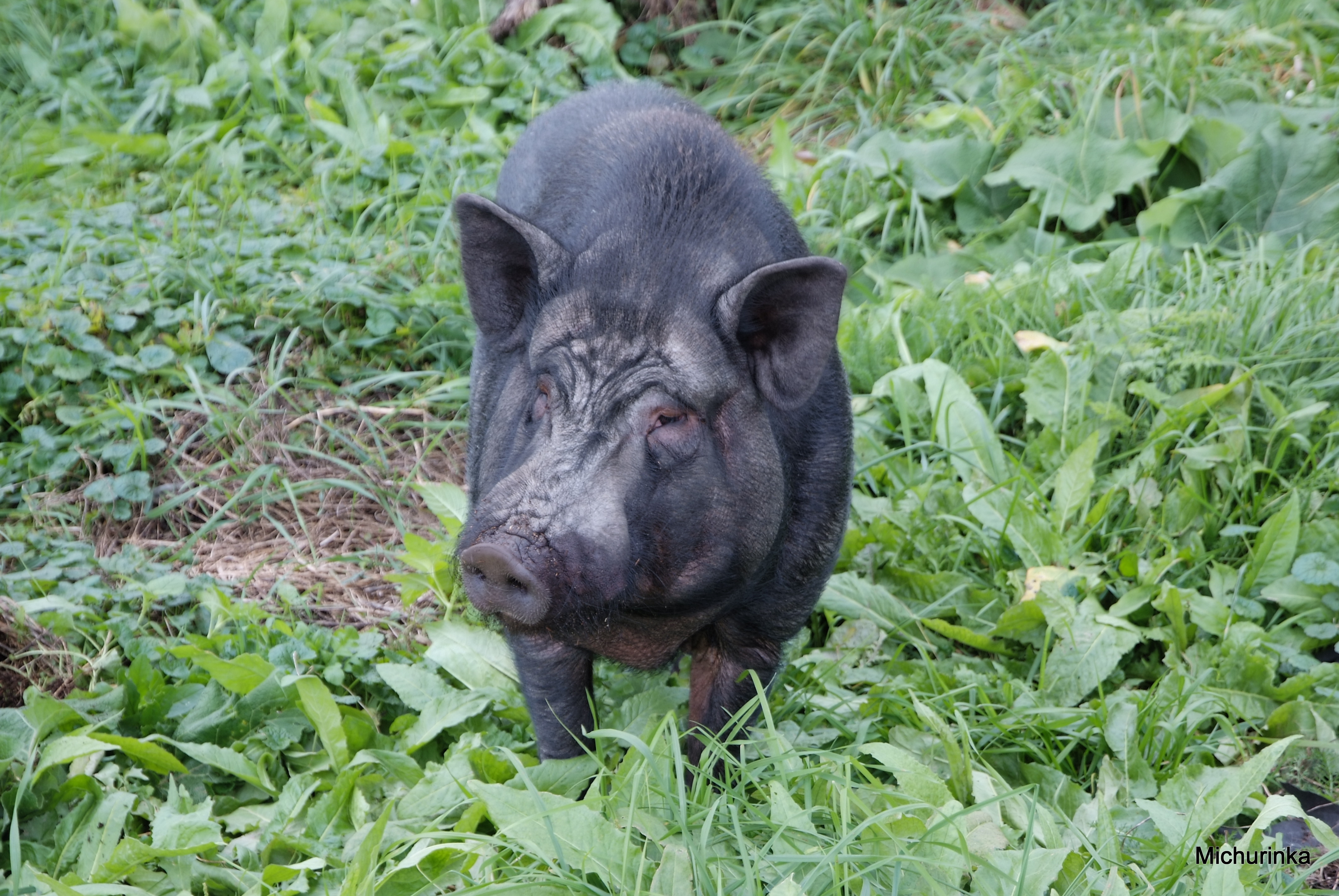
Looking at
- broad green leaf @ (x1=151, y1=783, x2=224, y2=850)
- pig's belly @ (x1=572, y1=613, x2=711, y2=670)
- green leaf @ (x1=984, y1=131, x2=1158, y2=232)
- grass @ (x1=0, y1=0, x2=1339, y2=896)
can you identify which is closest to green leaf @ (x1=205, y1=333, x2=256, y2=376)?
grass @ (x1=0, y1=0, x2=1339, y2=896)

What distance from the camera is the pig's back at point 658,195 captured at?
3.69 metres

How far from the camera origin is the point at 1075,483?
4977 mm

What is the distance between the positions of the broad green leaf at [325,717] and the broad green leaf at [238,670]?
0.23 meters

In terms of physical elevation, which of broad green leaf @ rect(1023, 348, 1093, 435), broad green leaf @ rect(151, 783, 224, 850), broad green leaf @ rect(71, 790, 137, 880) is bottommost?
broad green leaf @ rect(71, 790, 137, 880)

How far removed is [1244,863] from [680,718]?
1.77m

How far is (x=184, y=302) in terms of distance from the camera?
618 cm

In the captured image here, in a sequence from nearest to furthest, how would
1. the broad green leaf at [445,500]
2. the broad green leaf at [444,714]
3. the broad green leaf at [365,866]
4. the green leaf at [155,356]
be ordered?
the broad green leaf at [365,866] < the broad green leaf at [444,714] < the broad green leaf at [445,500] < the green leaf at [155,356]

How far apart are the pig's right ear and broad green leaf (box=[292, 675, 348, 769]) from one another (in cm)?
124

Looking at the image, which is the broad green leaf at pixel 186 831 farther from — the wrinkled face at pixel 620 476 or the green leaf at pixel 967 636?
the green leaf at pixel 967 636

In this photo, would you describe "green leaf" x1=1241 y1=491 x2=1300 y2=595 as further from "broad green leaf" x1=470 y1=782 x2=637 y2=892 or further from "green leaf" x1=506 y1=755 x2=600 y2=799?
"broad green leaf" x1=470 y1=782 x2=637 y2=892

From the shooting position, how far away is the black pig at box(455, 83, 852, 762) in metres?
3.25

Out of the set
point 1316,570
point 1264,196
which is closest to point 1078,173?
point 1264,196

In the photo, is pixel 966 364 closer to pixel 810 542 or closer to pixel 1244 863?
pixel 810 542

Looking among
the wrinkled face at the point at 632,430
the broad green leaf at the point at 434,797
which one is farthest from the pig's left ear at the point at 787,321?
the broad green leaf at the point at 434,797
